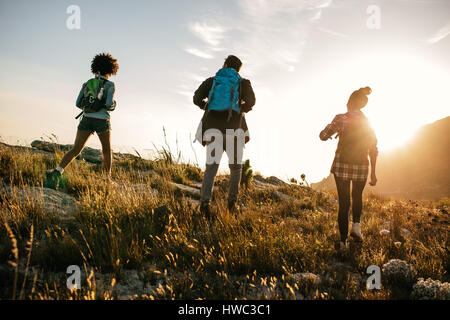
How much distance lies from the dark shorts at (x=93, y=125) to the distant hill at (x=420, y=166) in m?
54.4

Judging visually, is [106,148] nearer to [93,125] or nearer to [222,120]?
[93,125]

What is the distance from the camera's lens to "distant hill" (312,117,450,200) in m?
54.3

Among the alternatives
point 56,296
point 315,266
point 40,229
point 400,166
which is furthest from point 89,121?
point 400,166

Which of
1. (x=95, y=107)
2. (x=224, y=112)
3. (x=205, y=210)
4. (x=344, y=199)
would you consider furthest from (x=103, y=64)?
(x=344, y=199)

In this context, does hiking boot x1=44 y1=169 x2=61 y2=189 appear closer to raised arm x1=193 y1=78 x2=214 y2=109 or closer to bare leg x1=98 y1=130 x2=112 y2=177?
bare leg x1=98 y1=130 x2=112 y2=177

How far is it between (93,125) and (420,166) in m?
82.9

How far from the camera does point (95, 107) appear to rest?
4309mm

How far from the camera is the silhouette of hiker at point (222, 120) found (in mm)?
3541

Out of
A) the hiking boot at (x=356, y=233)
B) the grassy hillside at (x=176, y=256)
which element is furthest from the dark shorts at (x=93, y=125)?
the hiking boot at (x=356, y=233)

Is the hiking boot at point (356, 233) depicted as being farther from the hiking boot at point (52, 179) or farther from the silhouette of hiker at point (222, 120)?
the hiking boot at point (52, 179)

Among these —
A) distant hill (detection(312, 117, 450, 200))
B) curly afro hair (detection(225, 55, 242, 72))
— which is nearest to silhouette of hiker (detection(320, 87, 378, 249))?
curly afro hair (detection(225, 55, 242, 72))

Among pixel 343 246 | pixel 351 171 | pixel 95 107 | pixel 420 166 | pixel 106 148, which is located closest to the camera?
pixel 343 246

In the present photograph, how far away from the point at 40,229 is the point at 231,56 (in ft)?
11.8

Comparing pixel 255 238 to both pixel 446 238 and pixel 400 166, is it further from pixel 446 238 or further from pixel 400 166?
pixel 400 166
